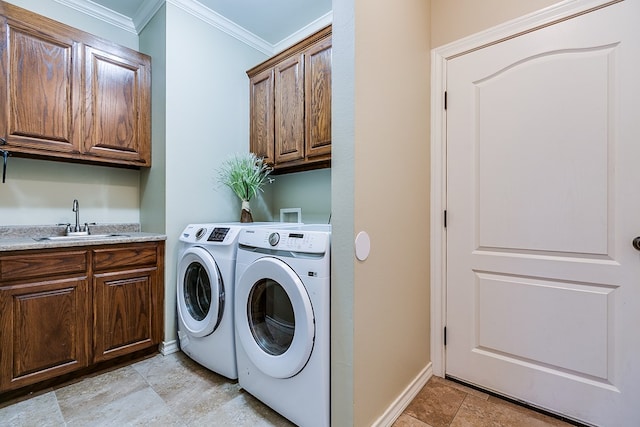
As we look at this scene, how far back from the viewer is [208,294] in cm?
192

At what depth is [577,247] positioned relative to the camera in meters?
1.37

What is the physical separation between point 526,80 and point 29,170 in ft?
10.6

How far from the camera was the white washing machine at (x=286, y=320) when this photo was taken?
1246 millimetres

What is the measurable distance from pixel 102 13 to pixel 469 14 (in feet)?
8.96

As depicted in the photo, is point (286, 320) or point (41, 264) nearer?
point (286, 320)

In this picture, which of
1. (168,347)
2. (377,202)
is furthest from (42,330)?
(377,202)

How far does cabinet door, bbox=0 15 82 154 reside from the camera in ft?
5.63

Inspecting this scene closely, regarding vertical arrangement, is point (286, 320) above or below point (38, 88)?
below

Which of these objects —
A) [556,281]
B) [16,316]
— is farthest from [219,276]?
[556,281]

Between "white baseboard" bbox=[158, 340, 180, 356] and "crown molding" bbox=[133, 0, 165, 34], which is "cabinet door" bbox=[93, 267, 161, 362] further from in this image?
"crown molding" bbox=[133, 0, 165, 34]

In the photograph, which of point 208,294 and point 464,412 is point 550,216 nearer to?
point 464,412

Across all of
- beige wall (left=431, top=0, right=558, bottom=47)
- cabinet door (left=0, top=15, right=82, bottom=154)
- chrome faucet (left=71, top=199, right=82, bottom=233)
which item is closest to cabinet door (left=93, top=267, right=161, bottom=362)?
chrome faucet (left=71, top=199, right=82, bottom=233)

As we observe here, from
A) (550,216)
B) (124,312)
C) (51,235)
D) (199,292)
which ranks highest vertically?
(550,216)

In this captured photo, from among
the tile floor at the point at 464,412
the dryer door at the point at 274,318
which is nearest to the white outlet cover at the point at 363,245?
the dryer door at the point at 274,318
